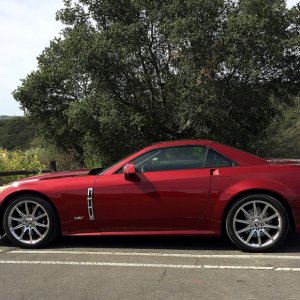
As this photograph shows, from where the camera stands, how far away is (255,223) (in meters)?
5.68

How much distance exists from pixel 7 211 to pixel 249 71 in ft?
32.4

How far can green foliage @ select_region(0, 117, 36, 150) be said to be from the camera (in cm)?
4512

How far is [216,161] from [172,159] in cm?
56

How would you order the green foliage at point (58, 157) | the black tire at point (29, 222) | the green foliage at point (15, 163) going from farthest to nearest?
the green foliage at point (58, 157), the green foliage at point (15, 163), the black tire at point (29, 222)

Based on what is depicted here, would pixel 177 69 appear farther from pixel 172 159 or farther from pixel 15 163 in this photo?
pixel 172 159

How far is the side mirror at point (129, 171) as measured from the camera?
228 inches

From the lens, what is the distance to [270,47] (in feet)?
47.4

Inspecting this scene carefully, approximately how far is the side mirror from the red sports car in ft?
0.04

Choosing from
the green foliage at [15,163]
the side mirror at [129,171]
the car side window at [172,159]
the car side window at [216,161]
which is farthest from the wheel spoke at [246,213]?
the green foliage at [15,163]

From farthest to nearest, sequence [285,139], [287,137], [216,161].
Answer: [287,137] < [285,139] < [216,161]

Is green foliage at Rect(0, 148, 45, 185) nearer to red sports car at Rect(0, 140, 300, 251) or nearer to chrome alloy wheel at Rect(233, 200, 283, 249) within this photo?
red sports car at Rect(0, 140, 300, 251)

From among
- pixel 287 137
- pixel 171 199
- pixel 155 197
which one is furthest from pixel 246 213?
pixel 287 137

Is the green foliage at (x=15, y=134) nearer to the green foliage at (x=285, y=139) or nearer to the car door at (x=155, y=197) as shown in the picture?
the green foliage at (x=285, y=139)

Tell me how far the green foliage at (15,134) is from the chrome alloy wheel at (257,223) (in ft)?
129
